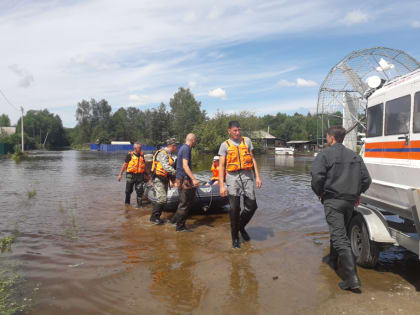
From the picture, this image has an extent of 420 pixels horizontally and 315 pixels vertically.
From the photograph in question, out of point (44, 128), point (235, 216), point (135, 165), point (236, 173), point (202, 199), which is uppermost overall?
point (44, 128)

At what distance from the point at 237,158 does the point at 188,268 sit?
1.82 meters

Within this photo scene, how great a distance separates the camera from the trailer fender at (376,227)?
13.8 ft

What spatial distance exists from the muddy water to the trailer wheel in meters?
0.17

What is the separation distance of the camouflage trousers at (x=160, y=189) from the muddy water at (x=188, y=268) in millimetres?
582

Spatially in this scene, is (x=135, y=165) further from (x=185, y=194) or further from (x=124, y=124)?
(x=124, y=124)

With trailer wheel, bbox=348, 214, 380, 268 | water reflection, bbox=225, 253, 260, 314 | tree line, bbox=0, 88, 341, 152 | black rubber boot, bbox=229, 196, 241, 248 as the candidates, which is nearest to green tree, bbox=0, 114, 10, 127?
tree line, bbox=0, 88, 341, 152

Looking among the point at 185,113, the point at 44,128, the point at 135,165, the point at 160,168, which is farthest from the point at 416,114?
the point at 44,128

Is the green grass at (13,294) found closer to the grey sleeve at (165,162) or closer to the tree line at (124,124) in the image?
the grey sleeve at (165,162)

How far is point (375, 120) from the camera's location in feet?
17.8

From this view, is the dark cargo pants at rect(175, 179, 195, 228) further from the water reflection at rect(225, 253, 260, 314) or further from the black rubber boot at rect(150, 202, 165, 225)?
the water reflection at rect(225, 253, 260, 314)

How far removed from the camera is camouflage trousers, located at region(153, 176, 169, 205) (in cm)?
700

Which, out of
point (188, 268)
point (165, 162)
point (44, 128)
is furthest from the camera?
point (44, 128)

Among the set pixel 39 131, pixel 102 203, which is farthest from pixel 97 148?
pixel 102 203

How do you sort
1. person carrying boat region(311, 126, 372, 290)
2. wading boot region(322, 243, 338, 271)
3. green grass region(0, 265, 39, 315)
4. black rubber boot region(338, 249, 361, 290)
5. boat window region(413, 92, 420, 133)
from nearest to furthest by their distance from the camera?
green grass region(0, 265, 39, 315), black rubber boot region(338, 249, 361, 290), person carrying boat region(311, 126, 372, 290), boat window region(413, 92, 420, 133), wading boot region(322, 243, 338, 271)
